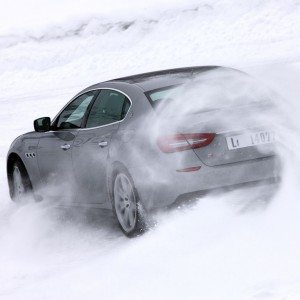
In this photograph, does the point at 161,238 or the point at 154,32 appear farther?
the point at 154,32

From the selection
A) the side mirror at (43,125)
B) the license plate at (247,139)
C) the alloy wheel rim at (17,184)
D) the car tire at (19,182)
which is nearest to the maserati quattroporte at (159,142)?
the license plate at (247,139)

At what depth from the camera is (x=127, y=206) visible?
23.2ft

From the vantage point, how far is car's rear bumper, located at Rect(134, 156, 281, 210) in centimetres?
649

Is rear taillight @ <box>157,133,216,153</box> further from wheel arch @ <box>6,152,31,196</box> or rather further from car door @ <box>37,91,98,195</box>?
wheel arch @ <box>6,152,31,196</box>

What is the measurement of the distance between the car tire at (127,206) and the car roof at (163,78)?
0.82 m

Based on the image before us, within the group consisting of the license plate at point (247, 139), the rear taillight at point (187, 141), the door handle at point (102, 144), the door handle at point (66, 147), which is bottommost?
the door handle at point (66, 147)

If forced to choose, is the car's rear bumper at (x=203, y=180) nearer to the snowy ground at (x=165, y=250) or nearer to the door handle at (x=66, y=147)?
the snowy ground at (x=165, y=250)

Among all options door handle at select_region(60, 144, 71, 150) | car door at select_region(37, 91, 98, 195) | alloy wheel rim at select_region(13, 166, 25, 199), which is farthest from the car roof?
alloy wheel rim at select_region(13, 166, 25, 199)

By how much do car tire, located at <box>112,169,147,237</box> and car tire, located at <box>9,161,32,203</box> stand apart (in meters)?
2.06

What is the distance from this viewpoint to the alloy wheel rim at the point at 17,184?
364 inches

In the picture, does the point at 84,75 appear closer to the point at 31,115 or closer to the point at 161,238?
the point at 31,115

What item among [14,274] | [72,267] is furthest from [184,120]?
[14,274]

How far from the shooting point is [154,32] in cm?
3059

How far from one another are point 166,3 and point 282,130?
88.6ft
